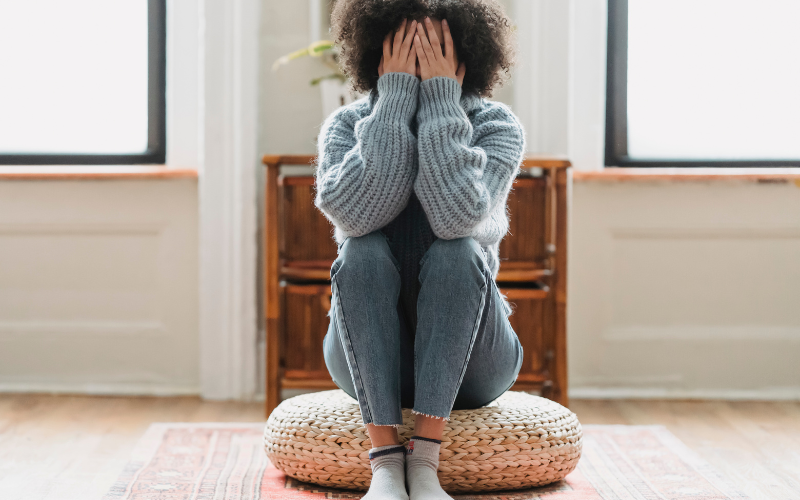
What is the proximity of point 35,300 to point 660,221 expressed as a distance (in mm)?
1978

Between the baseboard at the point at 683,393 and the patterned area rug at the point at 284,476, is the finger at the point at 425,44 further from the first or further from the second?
the baseboard at the point at 683,393

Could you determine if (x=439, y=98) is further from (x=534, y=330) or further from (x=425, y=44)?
(x=534, y=330)

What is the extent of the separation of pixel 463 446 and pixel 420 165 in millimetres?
510

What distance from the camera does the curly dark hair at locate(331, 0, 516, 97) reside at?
140cm

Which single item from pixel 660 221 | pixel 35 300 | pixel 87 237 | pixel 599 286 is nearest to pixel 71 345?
pixel 35 300

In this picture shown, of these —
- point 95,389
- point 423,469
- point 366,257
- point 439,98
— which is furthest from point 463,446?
point 95,389

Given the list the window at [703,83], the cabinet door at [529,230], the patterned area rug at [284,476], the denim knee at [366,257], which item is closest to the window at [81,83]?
the patterned area rug at [284,476]

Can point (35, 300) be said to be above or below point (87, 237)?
below

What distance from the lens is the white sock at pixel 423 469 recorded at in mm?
1182

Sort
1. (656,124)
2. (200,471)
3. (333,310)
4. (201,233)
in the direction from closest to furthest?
1. (333,310)
2. (200,471)
3. (201,233)
4. (656,124)

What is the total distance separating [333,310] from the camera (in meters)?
1.29

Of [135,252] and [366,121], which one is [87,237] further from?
[366,121]

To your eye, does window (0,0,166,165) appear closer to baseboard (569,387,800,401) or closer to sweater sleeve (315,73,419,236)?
sweater sleeve (315,73,419,236)

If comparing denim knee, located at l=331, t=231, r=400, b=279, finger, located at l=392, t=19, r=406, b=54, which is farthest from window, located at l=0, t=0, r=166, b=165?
denim knee, located at l=331, t=231, r=400, b=279
